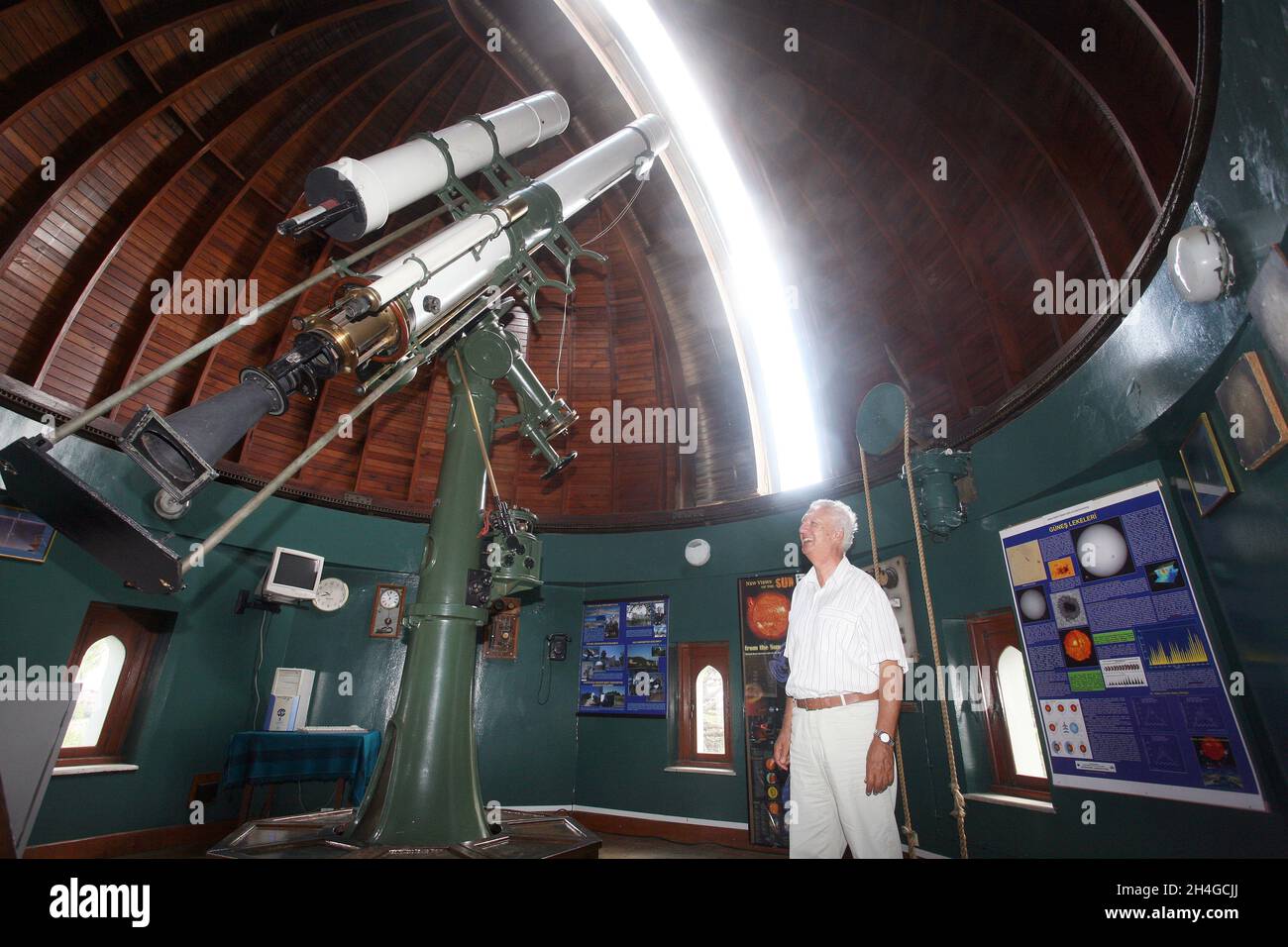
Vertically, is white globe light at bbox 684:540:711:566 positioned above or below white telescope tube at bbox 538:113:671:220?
below

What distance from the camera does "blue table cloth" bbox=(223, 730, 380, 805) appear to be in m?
6.03

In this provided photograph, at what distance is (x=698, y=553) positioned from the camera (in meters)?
8.29

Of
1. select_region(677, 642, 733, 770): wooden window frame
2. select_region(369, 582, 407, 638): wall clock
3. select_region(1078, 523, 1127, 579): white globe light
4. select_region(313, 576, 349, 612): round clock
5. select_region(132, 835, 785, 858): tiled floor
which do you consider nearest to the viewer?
select_region(1078, 523, 1127, 579): white globe light

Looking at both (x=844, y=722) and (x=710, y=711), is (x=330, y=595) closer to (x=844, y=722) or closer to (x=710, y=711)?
(x=710, y=711)

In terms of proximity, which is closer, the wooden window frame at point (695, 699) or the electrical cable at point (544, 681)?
the wooden window frame at point (695, 699)

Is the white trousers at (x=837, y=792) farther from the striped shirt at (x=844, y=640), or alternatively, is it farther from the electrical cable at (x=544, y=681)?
the electrical cable at (x=544, y=681)

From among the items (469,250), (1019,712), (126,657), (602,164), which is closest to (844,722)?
(469,250)

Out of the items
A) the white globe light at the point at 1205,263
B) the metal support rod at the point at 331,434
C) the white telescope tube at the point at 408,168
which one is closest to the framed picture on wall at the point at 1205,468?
the white globe light at the point at 1205,263

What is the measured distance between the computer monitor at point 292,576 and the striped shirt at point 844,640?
676 centimetres

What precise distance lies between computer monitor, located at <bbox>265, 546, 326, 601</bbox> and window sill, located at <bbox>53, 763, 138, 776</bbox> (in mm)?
2136

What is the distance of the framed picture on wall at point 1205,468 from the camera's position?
11.0 feet

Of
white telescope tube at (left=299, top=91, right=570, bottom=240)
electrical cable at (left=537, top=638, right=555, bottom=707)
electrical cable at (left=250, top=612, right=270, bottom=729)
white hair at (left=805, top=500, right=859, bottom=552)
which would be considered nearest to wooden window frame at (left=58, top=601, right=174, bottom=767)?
electrical cable at (left=250, top=612, right=270, bottom=729)

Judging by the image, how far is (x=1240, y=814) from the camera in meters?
3.46

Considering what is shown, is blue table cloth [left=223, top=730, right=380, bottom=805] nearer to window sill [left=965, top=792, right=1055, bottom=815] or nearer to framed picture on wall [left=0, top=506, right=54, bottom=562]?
framed picture on wall [left=0, top=506, right=54, bottom=562]
